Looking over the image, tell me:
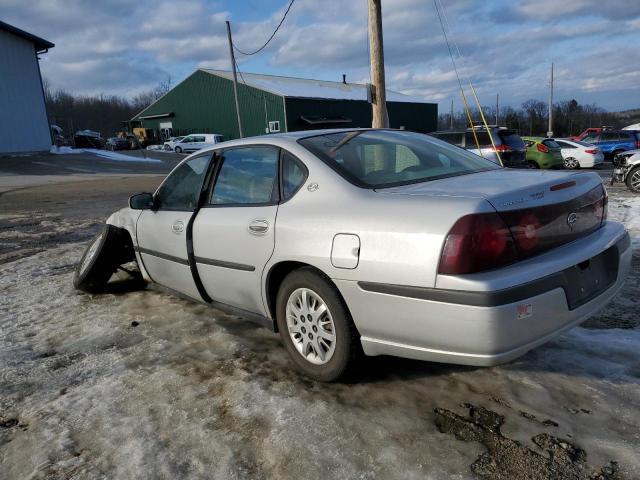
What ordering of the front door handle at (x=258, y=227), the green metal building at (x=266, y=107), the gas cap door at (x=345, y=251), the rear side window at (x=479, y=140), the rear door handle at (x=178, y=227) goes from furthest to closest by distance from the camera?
the green metal building at (x=266, y=107), the rear side window at (x=479, y=140), the rear door handle at (x=178, y=227), the front door handle at (x=258, y=227), the gas cap door at (x=345, y=251)

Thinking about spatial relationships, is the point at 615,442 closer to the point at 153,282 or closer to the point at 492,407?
the point at 492,407

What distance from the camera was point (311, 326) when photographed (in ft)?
9.70

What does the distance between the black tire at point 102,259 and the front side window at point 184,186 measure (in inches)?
33.5

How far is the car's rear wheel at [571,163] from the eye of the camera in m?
19.1

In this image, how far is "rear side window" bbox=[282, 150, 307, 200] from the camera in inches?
121

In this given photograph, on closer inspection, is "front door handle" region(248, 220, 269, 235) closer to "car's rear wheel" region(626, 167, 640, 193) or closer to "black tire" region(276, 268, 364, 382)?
"black tire" region(276, 268, 364, 382)

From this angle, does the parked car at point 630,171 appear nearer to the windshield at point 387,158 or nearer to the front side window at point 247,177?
the windshield at point 387,158

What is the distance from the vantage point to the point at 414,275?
2.40m

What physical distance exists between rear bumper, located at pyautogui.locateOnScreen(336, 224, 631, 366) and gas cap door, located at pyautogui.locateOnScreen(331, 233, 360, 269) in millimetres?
107

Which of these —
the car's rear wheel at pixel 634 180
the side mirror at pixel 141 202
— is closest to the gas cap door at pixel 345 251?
the side mirror at pixel 141 202

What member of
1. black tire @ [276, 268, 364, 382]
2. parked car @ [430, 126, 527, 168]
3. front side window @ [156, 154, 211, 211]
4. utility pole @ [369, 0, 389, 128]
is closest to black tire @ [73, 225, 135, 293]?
front side window @ [156, 154, 211, 211]

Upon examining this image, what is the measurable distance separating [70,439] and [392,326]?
172 cm

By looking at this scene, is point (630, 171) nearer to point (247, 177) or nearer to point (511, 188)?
point (511, 188)

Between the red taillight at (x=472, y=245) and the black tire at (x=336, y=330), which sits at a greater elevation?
the red taillight at (x=472, y=245)
